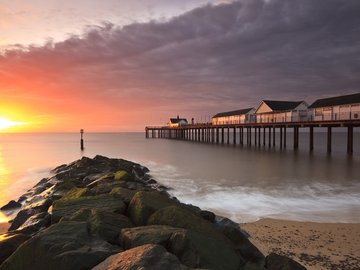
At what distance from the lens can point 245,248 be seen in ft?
19.9

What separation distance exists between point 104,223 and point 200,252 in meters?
2.06

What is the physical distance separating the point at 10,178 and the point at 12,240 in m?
20.9

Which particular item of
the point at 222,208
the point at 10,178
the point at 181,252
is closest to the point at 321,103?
the point at 222,208

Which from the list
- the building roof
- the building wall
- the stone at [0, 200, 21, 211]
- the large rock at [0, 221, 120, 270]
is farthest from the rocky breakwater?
the building roof

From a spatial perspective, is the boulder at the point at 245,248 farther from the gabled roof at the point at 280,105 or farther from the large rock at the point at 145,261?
the gabled roof at the point at 280,105

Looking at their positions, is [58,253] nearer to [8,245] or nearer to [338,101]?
[8,245]

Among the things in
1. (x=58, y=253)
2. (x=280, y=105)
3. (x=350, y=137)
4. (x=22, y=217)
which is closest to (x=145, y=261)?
(x=58, y=253)

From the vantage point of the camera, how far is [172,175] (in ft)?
77.9

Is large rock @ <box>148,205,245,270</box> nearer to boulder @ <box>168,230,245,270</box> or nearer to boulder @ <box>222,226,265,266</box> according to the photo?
boulder @ <box>168,230,245,270</box>

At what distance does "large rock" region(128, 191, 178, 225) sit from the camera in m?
6.32

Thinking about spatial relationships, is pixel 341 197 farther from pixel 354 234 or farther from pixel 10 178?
pixel 10 178

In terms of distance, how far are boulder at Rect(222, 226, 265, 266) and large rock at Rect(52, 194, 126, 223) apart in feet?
8.32

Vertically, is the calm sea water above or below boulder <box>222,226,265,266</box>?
below

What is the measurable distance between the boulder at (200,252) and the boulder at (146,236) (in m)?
0.12
